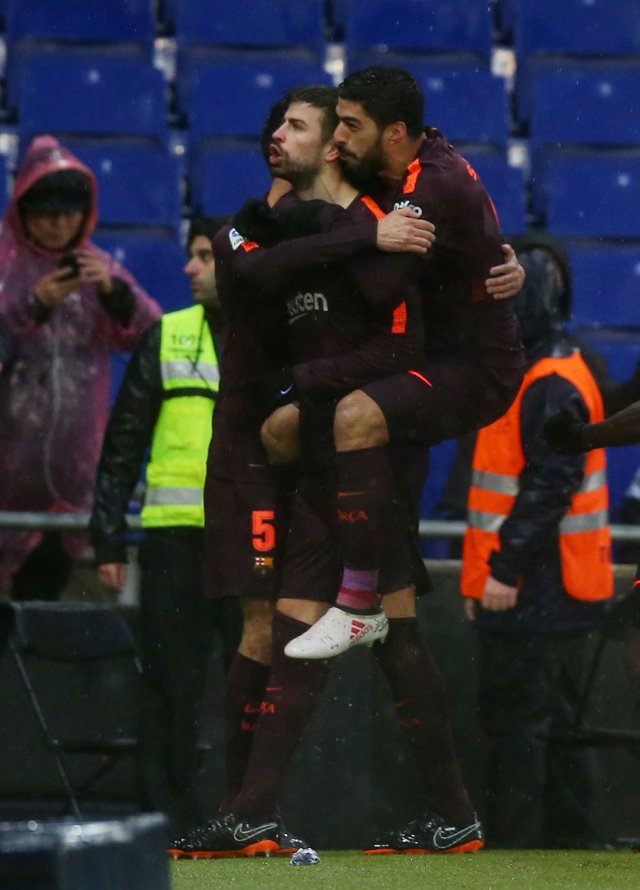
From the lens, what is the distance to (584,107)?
852 cm

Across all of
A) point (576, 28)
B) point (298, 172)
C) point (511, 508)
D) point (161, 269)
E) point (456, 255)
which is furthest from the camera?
point (576, 28)

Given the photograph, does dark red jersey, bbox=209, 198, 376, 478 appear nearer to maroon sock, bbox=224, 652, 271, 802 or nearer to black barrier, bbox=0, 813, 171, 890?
maroon sock, bbox=224, 652, 271, 802

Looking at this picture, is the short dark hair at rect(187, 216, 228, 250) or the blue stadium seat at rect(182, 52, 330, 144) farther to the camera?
the blue stadium seat at rect(182, 52, 330, 144)

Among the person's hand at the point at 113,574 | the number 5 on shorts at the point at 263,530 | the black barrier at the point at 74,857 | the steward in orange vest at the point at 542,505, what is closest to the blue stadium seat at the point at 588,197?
the steward in orange vest at the point at 542,505

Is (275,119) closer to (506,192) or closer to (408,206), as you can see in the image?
(408,206)

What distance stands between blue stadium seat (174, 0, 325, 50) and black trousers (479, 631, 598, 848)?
3.57 meters

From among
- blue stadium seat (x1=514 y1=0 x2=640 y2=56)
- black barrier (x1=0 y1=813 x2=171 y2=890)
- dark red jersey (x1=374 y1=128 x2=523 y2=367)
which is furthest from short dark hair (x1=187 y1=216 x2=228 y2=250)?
black barrier (x1=0 y1=813 x2=171 y2=890)

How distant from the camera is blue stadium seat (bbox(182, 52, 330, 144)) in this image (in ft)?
27.0

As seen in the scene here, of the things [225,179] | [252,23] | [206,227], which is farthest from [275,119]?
[252,23]

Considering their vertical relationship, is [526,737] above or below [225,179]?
below

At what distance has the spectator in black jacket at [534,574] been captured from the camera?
5891 mm

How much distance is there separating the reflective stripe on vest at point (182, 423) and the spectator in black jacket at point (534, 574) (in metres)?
0.90

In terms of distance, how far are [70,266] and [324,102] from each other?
6.17 ft

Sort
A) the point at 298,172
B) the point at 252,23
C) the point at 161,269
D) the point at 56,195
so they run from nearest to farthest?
the point at 298,172
the point at 56,195
the point at 161,269
the point at 252,23
